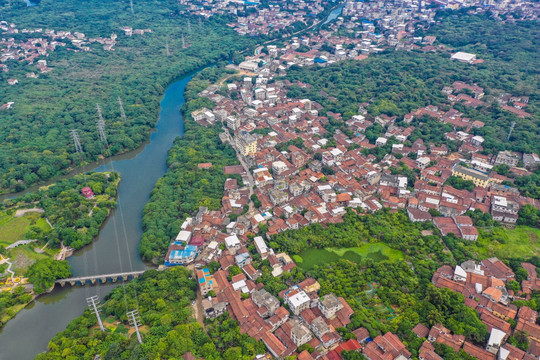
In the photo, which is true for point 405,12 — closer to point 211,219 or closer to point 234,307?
point 211,219

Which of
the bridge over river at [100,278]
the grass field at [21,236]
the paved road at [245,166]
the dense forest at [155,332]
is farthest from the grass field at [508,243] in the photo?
the grass field at [21,236]

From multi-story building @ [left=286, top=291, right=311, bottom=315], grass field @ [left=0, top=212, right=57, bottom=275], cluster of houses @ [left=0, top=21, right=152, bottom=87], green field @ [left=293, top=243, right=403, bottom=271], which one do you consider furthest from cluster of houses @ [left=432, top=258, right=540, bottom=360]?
cluster of houses @ [left=0, top=21, right=152, bottom=87]

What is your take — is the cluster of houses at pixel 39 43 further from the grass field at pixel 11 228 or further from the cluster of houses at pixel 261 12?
the grass field at pixel 11 228

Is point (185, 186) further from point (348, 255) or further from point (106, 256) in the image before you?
point (348, 255)

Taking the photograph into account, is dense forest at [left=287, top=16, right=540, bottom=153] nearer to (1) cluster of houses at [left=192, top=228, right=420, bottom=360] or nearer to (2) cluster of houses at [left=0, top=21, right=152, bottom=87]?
(1) cluster of houses at [left=192, top=228, right=420, bottom=360]

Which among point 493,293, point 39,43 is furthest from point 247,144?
point 39,43

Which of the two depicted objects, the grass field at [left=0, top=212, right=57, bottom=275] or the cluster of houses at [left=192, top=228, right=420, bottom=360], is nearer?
the cluster of houses at [left=192, top=228, right=420, bottom=360]

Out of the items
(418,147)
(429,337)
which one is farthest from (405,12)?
(429,337)
